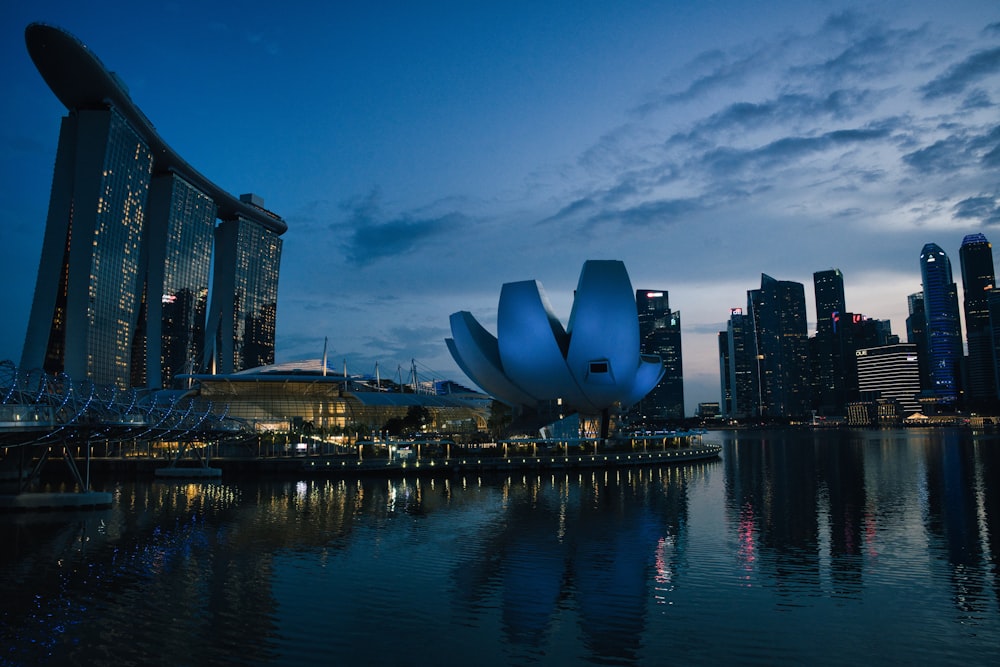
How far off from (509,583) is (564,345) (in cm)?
3811

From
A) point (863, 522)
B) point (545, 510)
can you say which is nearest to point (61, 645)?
point (545, 510)

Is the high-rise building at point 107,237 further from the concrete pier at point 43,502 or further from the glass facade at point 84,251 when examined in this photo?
the concrete pier at point 43,502

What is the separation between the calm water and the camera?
11984 millimetres

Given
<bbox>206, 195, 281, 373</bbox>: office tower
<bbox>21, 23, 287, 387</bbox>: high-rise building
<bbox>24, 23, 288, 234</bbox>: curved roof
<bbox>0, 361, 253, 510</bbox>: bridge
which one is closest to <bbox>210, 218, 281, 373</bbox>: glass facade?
<bbox>206, 195, 281, 373</bbox>: office tower

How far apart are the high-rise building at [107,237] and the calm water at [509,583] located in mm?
50294

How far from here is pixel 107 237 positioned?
244ft

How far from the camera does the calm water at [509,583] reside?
1198 centimetres

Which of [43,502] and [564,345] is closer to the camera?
[43,502]

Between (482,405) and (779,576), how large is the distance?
70633 millimetres

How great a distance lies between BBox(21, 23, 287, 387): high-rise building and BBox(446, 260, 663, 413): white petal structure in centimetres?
3797

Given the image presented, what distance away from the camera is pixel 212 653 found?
38.4 feet

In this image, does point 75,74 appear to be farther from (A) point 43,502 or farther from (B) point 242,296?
(A) point 43,502

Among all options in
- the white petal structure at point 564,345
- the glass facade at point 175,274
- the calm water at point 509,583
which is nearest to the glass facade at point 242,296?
the glass facade at point 175,274

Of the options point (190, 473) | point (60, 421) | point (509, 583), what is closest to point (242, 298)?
point (190, 473)
